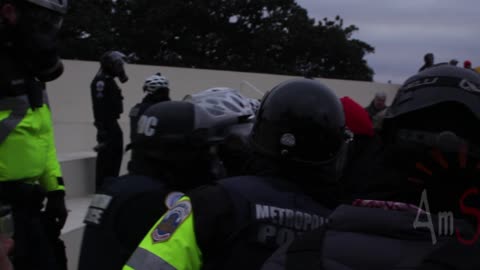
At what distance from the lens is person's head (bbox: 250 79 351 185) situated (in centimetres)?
209

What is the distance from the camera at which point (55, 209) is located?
11.5 feet

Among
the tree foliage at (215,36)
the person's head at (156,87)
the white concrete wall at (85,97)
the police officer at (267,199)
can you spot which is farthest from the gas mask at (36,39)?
the tree foliage at (215,36)

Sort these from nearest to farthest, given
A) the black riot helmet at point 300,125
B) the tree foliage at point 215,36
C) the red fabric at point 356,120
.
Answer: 1. the black riot helmet at point 300,125
2. the red fabric at point 356,120
3. the tree foliage at point 215,36

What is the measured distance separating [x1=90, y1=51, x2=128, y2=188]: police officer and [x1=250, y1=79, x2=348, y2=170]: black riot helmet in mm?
5211

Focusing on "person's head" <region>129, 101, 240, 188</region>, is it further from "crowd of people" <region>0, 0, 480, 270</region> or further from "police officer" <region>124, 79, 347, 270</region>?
"police officer" <region>124, 79, 347, 270</region>

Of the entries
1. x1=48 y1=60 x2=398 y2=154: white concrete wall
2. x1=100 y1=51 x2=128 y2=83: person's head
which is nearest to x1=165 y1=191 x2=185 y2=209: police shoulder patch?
x1=100 y1=51 x2=128 y2=83: person's head

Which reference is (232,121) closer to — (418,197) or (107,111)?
(418,197)

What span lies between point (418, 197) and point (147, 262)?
0.70 metres

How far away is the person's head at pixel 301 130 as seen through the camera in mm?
2094

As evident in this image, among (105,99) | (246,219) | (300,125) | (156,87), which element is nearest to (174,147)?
(300,125)

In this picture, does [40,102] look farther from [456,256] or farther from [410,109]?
[456,256]

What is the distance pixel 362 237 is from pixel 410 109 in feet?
1.04

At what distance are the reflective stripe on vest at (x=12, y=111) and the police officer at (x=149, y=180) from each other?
696mm

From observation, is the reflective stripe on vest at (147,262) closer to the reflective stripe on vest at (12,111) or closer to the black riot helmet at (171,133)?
the black riot helmet at (171,133)
